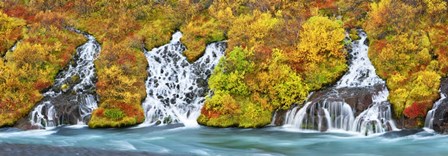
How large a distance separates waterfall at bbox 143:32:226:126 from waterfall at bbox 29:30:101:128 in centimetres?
433

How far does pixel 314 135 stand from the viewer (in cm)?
2922

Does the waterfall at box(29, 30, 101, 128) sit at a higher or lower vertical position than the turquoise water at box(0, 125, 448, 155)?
higher

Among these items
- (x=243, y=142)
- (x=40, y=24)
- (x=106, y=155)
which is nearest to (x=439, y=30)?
(x=243, y=142)

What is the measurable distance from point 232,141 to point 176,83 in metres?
11.6

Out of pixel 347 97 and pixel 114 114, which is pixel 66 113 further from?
pixel 347 97

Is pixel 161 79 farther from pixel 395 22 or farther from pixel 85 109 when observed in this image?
pixel 395 22

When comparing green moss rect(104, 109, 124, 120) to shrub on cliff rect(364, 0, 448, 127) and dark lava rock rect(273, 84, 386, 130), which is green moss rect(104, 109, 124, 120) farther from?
shrub on cliff rect(364, 0, 448, 127)

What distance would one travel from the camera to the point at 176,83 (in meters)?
38.3

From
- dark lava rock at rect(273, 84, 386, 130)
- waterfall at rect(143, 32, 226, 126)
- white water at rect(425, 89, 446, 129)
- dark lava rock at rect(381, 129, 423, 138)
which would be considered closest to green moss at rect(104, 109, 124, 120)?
waterfall at rect(143, 32, 226, 126)

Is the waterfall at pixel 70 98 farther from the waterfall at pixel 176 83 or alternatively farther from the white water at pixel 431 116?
the white water at pixel 431 116

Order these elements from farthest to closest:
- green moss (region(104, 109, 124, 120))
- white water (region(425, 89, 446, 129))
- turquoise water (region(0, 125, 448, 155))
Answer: green moss (region(104, 109, 124, 120)) → white water (region(425, 89, 446, 129)) → turquoise water (region(0, 125, 448, 155))

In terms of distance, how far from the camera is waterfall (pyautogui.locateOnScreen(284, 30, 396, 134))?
29.5 m

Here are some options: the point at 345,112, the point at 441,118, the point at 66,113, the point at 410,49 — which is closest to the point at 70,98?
the point at 66,113

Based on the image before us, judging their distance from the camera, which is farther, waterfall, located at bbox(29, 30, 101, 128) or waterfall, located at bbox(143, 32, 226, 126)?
waterfall, located at bbox(143, 32, 226, 126)
